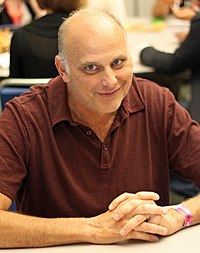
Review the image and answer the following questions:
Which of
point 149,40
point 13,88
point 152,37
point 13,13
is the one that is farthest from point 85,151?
point 13,13

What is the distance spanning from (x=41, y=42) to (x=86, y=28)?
0.95 m

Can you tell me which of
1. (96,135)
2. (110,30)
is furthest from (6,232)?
(110,30)

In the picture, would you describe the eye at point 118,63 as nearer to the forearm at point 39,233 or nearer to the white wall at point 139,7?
the forearm at point 39,233

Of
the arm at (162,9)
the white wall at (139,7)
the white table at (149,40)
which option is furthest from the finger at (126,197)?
the white wall at (139,7)

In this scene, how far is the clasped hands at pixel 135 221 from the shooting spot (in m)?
1.18

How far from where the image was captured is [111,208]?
124 centimetres

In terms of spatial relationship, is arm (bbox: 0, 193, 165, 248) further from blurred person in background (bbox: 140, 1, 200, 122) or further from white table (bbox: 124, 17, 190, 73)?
white table (bbox: 124, 17, 190, 73)

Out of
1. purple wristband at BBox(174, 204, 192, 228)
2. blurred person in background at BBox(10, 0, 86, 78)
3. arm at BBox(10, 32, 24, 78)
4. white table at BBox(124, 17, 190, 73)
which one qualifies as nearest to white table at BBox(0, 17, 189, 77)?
white table at BBox(124, 17, 190, 73)

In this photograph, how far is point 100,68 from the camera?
1.33 meters

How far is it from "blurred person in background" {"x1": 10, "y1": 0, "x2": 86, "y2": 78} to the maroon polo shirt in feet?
2.50

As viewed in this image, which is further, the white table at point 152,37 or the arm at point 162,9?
the arm at point 162,9

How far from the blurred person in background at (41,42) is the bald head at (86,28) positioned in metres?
0.84

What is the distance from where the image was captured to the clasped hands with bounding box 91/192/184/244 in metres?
1.18

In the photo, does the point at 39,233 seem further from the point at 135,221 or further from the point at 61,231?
the point at 135,221
